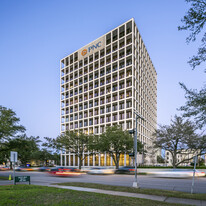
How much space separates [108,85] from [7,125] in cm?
3943

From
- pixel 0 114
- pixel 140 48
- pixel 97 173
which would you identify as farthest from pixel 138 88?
pixel 0 114

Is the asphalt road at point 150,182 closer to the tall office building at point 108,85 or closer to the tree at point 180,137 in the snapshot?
the tree at point 180,137

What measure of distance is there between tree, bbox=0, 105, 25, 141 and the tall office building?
107 feet

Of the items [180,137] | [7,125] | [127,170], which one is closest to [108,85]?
[180,137]

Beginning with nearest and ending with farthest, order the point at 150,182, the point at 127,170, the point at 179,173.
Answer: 1. the point at 150,182
2. the point at 179,173
3. the point at 127,170

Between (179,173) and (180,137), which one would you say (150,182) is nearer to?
(179,173)

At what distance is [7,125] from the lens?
26.4 m

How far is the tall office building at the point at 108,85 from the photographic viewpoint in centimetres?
5766

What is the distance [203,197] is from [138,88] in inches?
1954

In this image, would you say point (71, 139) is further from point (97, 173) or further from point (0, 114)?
point (0, 114)

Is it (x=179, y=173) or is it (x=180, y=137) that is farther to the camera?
(x=180, y=137)

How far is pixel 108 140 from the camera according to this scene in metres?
39.3

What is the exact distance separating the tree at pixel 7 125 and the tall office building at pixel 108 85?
32.6 m

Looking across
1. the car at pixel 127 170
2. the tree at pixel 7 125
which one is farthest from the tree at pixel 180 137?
the tree at pixel 7 125
